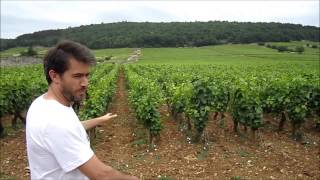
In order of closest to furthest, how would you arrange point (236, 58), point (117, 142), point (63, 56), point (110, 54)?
point (63, 56) < point (117, 142) < point (236, 58) < point (110, 54)

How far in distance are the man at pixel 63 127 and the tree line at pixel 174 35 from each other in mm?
116089

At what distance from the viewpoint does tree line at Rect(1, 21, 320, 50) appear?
121 meters

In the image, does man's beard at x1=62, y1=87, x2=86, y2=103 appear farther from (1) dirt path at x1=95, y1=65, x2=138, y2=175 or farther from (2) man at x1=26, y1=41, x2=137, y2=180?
(1) dirt path at x1=95, y1=65, x2=138, y2=175

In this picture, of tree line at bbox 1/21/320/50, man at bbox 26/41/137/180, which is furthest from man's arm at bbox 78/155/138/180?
tree line at bbox 1/21/320/50

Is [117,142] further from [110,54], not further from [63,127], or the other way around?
[110,54]

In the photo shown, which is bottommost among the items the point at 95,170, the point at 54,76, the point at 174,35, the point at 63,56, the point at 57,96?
the point at 174,35

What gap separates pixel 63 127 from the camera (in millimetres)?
2789

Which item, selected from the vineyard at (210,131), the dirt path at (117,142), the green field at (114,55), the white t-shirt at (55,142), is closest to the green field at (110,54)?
the green field at (114,55)

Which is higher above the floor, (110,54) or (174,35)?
(174,35)

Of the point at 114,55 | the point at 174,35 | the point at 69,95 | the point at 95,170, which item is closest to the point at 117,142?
the point at 69,95

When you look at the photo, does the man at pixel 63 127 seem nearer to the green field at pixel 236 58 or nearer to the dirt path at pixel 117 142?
the dirt path at pixel 117 142

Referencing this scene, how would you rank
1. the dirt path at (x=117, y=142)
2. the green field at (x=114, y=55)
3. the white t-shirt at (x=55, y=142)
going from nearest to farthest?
the white t-shirt at (x=55, y=142) < the dirt path at (x=117, y=142) < the green field at (x=114, y=55)

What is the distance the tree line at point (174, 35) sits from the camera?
12088 centimetres

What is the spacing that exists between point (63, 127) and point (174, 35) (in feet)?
412
